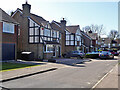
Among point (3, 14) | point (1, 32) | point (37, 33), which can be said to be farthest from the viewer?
point (37, 33)

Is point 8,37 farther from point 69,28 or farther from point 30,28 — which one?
point 69,28

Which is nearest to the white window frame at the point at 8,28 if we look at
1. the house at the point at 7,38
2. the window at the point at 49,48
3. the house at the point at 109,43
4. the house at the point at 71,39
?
the house at the point at 7,38

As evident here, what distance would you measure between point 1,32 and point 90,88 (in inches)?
580

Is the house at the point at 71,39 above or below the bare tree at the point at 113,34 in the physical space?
below

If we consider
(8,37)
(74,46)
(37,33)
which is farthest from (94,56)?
(8,37)

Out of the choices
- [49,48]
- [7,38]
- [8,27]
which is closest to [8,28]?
[8,27]

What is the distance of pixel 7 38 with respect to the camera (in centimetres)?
2005

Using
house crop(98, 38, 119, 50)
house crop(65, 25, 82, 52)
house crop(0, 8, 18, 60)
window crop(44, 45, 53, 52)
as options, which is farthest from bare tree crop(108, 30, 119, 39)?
house crop(0, 8, 18, 60)

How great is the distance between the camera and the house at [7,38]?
762 inches

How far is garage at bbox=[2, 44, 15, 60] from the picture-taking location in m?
19.5

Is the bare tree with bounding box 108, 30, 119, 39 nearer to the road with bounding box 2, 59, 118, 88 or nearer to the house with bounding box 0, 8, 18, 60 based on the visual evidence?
the house with bounding box 0, 8, 18, 60

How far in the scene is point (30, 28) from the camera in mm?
26453

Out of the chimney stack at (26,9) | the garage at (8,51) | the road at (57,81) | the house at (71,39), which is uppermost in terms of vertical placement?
the chimney stack at (26,9)

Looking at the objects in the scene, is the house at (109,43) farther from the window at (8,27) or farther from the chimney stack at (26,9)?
the window at (8,27)
